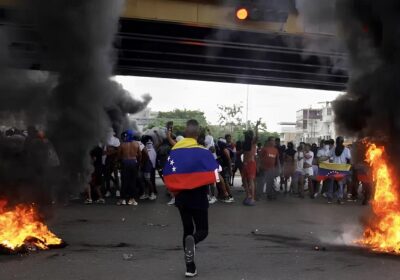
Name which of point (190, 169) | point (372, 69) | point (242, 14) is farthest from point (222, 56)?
point (190, 169)

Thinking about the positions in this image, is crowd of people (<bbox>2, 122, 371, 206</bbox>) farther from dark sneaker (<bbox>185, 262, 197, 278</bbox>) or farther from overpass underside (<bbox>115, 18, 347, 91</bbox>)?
dark sneaker (<bbox>185, 262, 197, 278</bbox>)

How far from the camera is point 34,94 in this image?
5.46 m

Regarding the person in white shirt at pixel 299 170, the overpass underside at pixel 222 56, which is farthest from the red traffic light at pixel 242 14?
the person in white shirt at pixel 299 170

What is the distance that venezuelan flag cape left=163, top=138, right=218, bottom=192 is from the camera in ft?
16.0

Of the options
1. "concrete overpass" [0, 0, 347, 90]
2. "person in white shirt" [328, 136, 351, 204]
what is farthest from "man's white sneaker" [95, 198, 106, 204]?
"person in white shirt" [328, 136, 351, 204]

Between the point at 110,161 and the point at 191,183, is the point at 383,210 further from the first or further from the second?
the point at 110,161

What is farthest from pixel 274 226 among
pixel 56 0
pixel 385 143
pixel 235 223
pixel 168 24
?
pixel 168 24

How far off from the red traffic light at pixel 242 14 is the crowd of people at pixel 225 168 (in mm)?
2323

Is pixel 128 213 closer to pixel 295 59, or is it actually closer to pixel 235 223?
pixel 235 223

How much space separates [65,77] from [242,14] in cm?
476

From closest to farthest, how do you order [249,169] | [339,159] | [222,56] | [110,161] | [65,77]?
[65,77]
[110,161]
[249,169]
[339,159]
[222,56]

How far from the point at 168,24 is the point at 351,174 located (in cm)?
594

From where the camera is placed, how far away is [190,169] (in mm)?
4891

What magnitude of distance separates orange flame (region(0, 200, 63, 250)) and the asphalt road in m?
0.20
